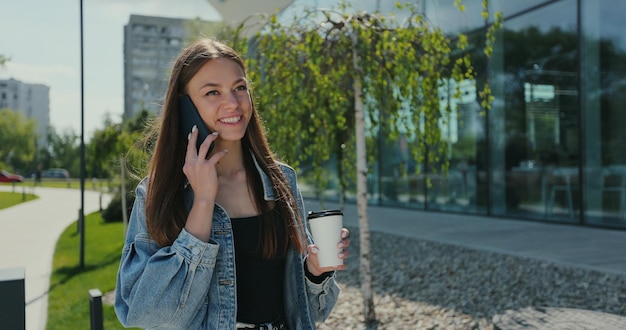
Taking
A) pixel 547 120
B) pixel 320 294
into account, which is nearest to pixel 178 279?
pixel 320 294

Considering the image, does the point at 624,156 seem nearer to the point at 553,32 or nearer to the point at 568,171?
the point at 568,171

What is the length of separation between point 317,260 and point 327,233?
0.42 feet

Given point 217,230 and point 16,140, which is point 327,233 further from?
point 16,140

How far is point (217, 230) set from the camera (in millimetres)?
1554

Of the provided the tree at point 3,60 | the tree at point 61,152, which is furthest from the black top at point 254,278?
the tree at point 3,60

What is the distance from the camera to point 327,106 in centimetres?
542

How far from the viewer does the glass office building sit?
9562 mm

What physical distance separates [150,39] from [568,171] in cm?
8661

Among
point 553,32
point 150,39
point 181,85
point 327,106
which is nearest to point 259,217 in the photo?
point 181,85

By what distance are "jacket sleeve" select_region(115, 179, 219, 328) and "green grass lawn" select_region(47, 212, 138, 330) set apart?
14.1ft

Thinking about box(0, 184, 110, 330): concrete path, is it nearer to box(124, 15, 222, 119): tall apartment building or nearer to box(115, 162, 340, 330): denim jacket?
box(115, 162, 340, 330): denim jacket

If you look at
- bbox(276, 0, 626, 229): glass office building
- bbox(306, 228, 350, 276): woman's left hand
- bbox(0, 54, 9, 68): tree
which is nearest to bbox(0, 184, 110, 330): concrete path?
bbox(0, 54, 9, 68): tree

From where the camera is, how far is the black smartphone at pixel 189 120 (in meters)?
1.53

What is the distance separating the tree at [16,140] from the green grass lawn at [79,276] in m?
1.63
